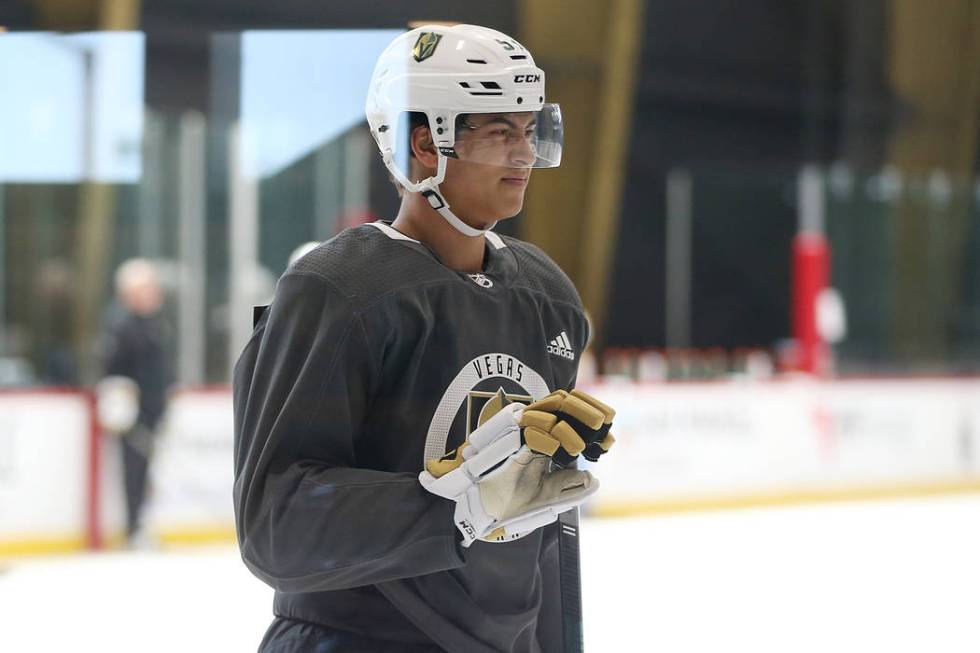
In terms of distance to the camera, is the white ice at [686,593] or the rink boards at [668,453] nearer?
the white ice at [686,593]

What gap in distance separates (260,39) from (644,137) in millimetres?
7664

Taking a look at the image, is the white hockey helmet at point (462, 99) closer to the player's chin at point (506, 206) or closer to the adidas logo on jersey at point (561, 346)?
the player's chin at point (506, 206)

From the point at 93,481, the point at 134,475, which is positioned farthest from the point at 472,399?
the point at 93,481

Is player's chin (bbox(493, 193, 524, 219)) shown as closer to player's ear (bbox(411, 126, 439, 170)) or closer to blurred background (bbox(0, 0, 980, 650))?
player's ear (bbox(411, 126, 439, 170))

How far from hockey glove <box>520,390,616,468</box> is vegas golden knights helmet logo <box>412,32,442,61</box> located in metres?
0.42

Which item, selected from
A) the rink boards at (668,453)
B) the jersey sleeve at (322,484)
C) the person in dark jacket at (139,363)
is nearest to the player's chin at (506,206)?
the jersey sleeve at (322,484)

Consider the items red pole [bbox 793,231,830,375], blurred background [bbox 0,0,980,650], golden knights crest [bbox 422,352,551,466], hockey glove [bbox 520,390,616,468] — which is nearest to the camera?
hockey glove [bbox 520,390,616,468]

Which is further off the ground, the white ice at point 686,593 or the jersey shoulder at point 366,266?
the jersey shoulder at point 366,266

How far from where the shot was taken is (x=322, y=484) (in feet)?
3.58

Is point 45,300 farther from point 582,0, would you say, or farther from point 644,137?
point 644,137

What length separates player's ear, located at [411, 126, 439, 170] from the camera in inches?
50.9

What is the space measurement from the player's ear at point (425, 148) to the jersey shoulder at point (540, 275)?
0.14 metres

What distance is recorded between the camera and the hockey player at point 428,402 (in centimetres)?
110

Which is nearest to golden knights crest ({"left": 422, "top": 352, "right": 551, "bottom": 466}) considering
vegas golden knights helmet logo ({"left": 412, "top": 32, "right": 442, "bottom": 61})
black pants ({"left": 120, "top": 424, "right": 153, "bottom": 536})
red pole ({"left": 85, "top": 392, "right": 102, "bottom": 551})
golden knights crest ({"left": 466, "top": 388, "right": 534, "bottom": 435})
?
golden knights crest ({"left": 466, "top": 388, "right": 534, "bottom": 435})
